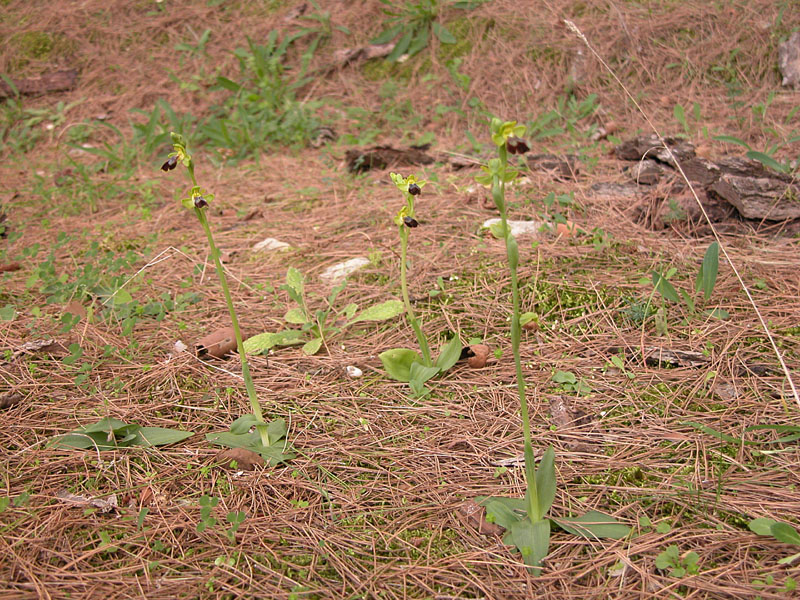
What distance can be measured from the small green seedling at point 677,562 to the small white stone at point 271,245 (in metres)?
2.32

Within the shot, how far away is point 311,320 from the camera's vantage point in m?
2.62

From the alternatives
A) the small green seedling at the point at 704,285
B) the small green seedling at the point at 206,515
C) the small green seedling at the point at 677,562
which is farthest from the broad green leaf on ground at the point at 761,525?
the small green seedling at the point at 206,515

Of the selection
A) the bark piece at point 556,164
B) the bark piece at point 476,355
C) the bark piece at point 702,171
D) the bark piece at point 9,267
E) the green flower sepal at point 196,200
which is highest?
the green flower sepal at point 196,200

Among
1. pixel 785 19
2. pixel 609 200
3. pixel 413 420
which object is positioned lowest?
pixel 413 420

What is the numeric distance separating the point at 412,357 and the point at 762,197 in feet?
6.20

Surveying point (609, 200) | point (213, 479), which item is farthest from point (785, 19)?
point (213, 479)

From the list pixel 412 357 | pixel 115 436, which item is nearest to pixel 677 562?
pixel 412 357

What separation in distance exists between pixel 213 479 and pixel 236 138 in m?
3.34

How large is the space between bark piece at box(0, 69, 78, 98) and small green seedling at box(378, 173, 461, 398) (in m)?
4.56

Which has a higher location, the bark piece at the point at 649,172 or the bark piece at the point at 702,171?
the bark piece at the point at 702,171

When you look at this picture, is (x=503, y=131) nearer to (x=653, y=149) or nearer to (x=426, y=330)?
(x=426, y=330)

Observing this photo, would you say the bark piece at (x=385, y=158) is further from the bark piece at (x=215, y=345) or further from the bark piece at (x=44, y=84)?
the bark piece at (x=44, y=84)

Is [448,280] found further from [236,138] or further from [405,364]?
[236,138]

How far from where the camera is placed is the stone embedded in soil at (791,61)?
400cm
